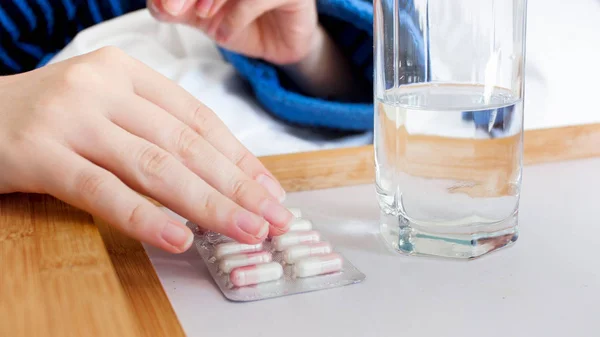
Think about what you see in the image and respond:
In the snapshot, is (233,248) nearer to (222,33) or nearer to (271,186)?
(271,186)

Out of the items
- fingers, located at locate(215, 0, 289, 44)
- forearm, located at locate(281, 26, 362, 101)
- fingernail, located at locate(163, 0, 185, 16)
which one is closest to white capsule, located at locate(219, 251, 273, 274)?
fingernail, located at locate(163, 0, 185, 16)

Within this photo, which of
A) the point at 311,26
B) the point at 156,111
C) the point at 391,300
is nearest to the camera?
the point at 391,300

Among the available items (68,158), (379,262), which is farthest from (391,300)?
(68,158)

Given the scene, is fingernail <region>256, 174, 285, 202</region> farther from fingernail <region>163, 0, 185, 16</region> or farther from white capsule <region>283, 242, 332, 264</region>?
fingernail <region>163, 0, 185, 16</region>

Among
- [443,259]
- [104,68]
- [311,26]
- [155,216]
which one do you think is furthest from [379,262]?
[311,26]

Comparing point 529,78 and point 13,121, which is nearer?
point 13,121

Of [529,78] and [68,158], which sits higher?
[68,158]

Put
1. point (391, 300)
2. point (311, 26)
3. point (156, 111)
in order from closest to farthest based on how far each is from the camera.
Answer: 1. point (391, 300)
2. point (156, 111)
3. point (311, 26)

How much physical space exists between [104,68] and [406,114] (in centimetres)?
22

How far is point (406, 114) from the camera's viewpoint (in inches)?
16.3

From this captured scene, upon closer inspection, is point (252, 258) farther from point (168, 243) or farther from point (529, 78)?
point (529, 78)

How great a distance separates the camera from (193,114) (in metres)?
0.50

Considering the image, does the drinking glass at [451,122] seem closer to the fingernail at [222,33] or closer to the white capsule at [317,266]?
the white capsule at [317,266]

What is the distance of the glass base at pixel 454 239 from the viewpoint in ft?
1.34
